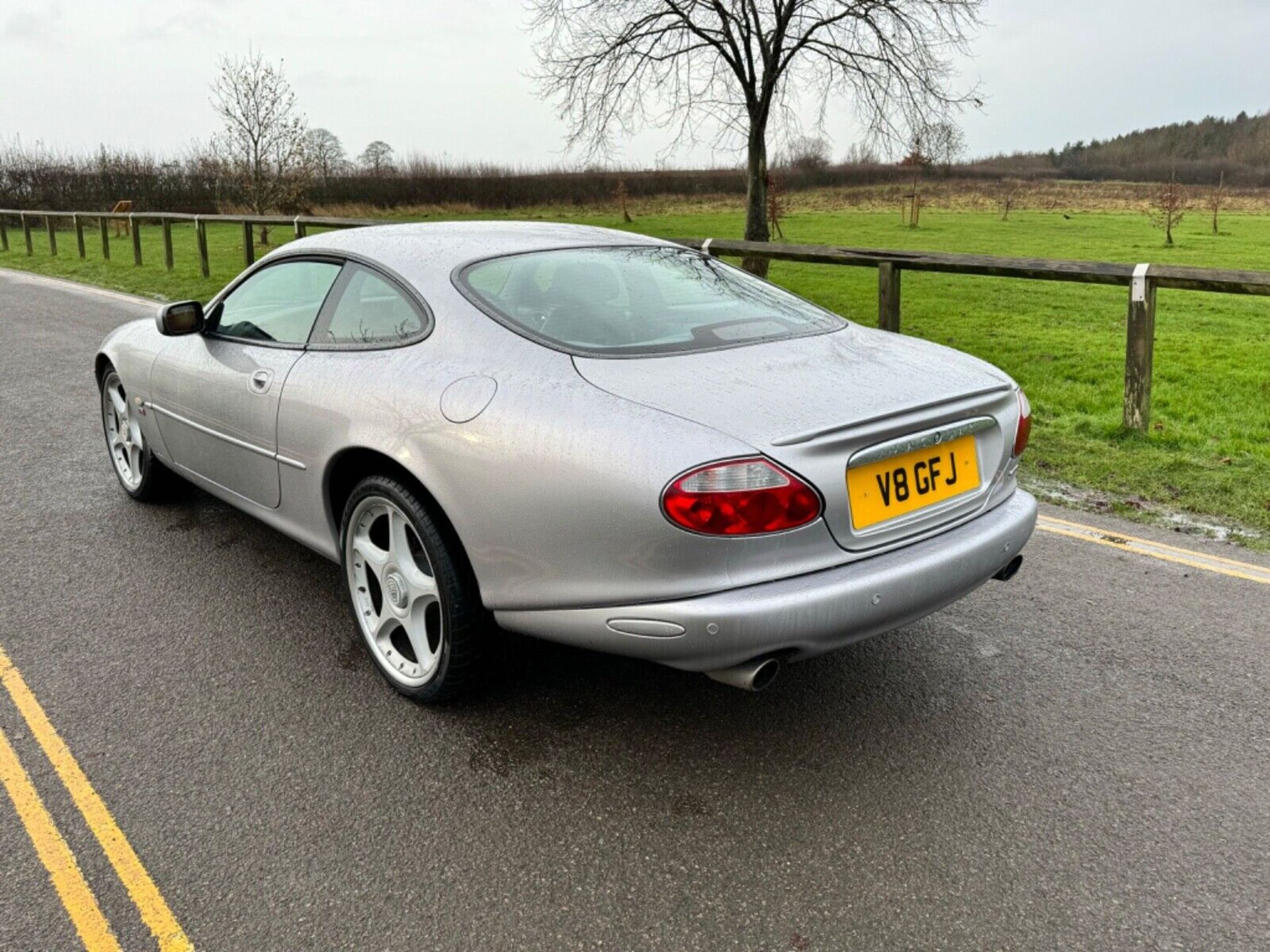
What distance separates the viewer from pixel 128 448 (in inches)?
190

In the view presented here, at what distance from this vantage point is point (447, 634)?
2781 millimetres

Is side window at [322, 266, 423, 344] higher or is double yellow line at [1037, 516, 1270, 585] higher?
side window at [322, 266, 423, 344]

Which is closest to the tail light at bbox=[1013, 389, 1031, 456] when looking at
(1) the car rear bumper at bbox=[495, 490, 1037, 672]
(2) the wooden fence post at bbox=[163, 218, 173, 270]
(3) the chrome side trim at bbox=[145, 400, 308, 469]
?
(1) the car rear bumper at bbox=[495, 490, 1037, 672]

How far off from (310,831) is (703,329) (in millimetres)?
1805

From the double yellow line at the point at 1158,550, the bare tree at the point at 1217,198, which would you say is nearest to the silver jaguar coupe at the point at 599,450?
the double yellow line at the point at 1158,550

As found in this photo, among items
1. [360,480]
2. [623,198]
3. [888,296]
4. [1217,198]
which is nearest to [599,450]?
[360,480]

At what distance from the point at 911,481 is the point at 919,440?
110 mm

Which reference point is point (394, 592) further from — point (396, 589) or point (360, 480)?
point (360, 480)

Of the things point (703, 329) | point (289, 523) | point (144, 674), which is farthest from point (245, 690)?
point (703, 329)

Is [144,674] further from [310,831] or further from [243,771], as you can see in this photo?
[310,831]

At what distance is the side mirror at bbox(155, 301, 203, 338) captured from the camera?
3.89m

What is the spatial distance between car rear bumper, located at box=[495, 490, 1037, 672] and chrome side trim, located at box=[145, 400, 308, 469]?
1156mm

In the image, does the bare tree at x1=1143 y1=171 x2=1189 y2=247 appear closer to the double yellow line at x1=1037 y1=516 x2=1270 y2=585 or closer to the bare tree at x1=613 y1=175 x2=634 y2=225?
the bare tree at x1=613 y1=175 x2=634 y2=225

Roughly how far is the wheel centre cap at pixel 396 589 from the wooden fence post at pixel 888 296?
16.2 ft
